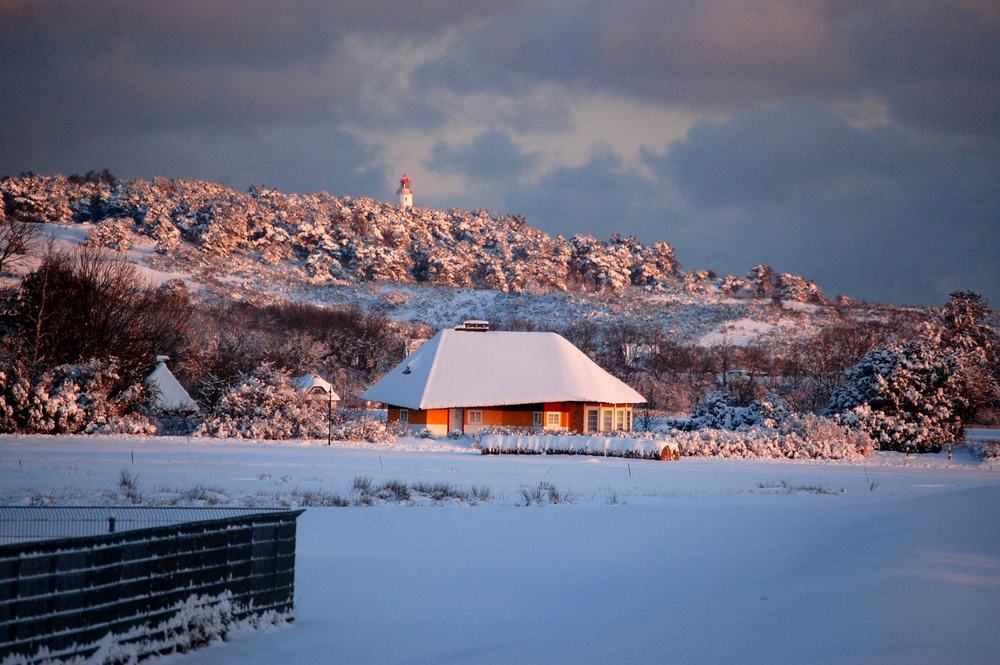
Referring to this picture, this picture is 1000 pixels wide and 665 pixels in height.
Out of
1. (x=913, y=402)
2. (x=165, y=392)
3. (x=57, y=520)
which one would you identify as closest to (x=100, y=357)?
(x=165, y=392)

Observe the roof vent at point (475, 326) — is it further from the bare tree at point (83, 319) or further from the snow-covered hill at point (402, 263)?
the snow-covered hill at point (402, 263)

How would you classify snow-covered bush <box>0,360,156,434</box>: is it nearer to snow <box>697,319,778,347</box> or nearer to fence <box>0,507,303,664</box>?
fence <box>0,507,303,664</box>

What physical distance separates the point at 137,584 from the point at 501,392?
105 ft

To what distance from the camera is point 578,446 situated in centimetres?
3052

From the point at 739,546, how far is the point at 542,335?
30221mm

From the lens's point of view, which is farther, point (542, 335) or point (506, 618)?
point (542, 335)

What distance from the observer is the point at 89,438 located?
26922mm

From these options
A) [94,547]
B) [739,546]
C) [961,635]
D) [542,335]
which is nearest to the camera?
[94,547]

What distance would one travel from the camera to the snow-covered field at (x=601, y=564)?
6.95m

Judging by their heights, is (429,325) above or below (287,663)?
above

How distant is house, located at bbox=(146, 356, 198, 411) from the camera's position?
33.8 meters

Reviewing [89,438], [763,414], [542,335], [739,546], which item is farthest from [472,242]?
[739,546]

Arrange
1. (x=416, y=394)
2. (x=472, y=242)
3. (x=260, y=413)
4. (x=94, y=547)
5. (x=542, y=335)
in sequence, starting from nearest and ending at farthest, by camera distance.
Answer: (x=94, y=547)
(x=260, y=413)
(x=416, y=394)
(x=542, y=335)
(x=472, y=242)

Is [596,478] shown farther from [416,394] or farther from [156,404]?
[156,404]
